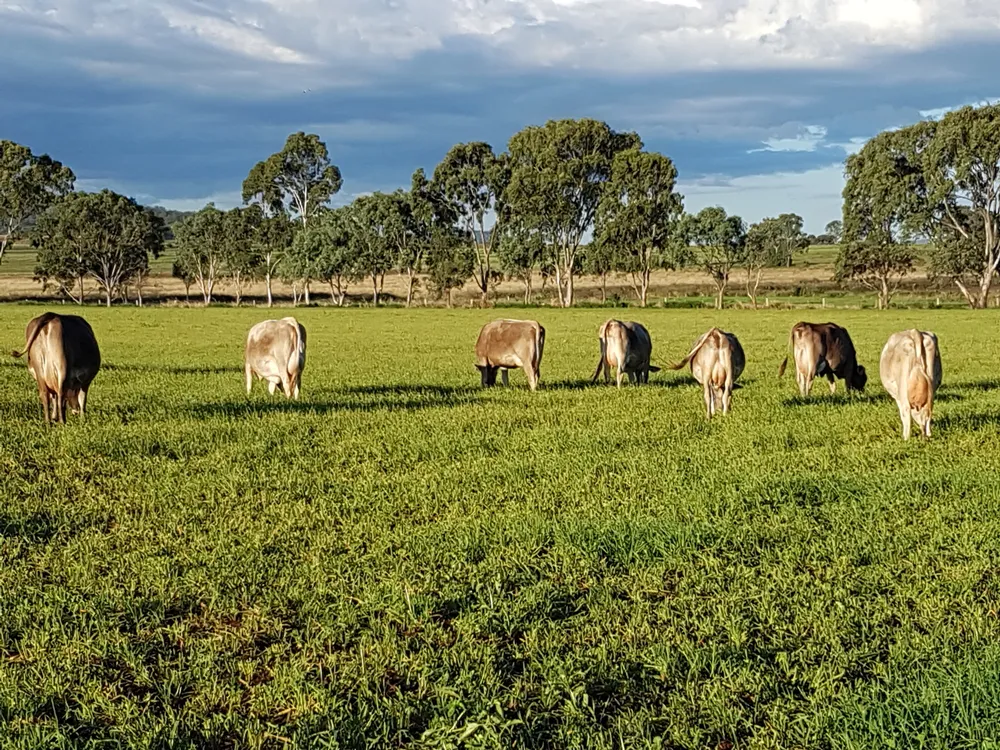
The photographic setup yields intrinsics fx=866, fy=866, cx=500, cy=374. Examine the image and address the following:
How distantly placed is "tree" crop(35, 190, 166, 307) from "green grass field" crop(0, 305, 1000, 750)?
8653cm

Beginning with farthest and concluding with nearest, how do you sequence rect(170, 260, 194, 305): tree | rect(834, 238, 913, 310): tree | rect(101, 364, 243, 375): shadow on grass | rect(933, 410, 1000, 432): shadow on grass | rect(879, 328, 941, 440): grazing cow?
rect(170, 260, 194, 305): tree → rect(834, 238, 913, 310): tree → rect(101, 364, 243, 375): shadow on grass → rect(933, 410, 1000, 432): shadow on grass → rect(879, 328, 941, 440): grazing cow

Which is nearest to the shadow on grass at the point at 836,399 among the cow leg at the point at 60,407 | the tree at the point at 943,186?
the cow leg at the point at 60,407

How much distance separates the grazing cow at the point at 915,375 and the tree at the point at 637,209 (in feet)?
227

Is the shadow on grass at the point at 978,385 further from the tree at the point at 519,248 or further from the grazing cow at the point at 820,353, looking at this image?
the tree at the point at 519,248

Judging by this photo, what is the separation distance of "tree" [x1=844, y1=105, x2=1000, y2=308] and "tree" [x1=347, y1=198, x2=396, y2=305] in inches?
1780

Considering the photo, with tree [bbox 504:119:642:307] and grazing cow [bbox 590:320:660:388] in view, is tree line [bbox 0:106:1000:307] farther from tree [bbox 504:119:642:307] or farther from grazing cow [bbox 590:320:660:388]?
grazing cow [bbox 590:320:660:388]

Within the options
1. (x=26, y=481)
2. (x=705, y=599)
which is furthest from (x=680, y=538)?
(x=26, y=481)

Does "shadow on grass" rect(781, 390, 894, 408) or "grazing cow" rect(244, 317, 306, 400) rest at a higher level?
"grazing cow" rect(244, 317, 306, 400)

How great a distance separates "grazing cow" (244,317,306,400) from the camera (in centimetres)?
1548

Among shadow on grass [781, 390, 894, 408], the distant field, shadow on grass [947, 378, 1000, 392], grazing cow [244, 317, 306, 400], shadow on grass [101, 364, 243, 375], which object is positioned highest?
the distant field

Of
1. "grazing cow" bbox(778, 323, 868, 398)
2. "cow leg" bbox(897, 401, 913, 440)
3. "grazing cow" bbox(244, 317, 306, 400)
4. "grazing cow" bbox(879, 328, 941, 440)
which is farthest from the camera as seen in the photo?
"grazing cow" bbox(778, 323, 868, 398)

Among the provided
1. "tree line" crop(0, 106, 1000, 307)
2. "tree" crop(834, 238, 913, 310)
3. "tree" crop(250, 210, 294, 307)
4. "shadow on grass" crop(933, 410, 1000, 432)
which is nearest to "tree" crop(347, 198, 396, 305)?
"tree line" crop(0, 106, 1000, 307)

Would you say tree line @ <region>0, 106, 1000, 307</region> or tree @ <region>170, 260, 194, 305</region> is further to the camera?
tree @ <region>170, 260, 194, 305</region>

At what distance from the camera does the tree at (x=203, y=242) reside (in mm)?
99625
